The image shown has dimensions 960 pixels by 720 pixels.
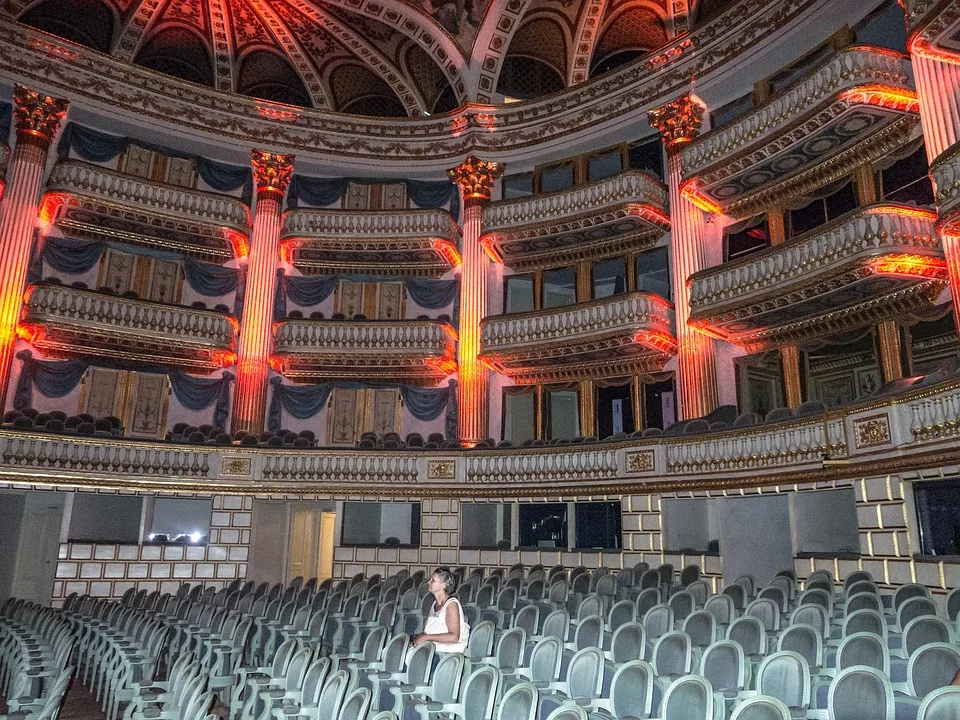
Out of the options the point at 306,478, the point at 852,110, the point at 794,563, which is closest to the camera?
the point at 794,563

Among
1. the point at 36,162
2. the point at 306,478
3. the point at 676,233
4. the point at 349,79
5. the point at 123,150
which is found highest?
the point at 349,79

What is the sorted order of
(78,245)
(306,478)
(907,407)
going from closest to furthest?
(907,407)
(306,478)
(78,245)

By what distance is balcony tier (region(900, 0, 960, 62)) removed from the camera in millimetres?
9695

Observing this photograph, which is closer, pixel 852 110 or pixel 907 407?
pixel 907 407

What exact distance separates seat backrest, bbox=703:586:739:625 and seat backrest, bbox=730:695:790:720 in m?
3.47

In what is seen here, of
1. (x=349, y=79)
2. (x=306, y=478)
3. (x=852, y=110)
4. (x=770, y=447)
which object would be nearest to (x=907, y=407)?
(x=770, y=447)

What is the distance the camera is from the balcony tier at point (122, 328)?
53.3 ft

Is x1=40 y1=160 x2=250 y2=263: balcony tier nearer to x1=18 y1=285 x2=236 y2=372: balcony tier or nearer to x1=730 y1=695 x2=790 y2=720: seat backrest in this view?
x1=18 y1=285 x2=236 y2=372: balcony tier

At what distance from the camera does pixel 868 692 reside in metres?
3.75

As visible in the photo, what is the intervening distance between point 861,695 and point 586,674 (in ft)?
5.35

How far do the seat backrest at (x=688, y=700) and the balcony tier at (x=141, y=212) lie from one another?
55.9 feet

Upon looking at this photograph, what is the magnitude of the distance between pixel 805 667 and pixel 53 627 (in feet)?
24.1

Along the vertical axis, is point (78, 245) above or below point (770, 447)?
above

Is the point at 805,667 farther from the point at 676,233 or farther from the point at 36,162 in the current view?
the point at 36,162
